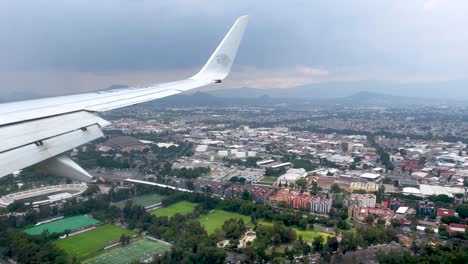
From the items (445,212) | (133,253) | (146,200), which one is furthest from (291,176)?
(133,253)

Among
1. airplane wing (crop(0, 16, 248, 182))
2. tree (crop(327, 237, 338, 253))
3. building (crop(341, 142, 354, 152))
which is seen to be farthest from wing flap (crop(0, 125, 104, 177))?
building (crop(341, 142, 354, 152))

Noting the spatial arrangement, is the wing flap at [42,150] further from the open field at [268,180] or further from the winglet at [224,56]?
the open field at [268,180]

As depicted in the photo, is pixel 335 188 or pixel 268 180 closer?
pixel 335 188

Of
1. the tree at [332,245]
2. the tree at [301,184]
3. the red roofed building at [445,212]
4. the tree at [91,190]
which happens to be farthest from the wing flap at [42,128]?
the tree at [301,184]

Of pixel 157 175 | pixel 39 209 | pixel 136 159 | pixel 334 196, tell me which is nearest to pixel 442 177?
pixel 334 196

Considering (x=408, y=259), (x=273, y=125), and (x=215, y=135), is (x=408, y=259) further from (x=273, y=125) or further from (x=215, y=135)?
(x=273, y=125)

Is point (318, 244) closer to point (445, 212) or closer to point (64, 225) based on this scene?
point (445, 212)

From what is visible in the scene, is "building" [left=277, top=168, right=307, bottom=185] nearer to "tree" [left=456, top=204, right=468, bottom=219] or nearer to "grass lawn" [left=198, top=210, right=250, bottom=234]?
"grass lawn" [left=198, top=210, right=250, bottom=234]
